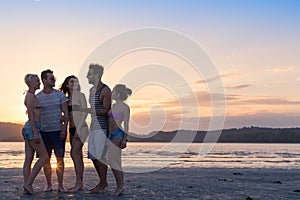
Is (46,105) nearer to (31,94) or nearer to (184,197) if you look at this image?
(31,94)

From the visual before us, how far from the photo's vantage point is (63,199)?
7.88 m

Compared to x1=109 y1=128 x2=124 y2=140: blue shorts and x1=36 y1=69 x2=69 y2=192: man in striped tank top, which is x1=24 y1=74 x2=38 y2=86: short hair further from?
x1=109 y1=128 x2=124 y2=140: blue shorts

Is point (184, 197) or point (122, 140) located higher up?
point (122, 140)

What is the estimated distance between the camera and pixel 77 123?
8.67 meters

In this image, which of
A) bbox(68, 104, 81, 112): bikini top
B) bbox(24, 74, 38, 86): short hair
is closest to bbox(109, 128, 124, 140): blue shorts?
bbox(68, 104, 81, 112): bikini top

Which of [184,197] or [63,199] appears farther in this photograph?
[184,197]

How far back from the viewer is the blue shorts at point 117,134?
8.46m

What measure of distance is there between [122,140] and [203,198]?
190cm

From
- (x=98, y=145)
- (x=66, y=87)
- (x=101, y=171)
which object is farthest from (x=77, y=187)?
(x=66, y=87)

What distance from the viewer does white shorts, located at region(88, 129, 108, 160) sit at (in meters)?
8.45

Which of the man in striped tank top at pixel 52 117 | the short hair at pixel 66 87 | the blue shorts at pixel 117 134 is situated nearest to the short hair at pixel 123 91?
the blue shorts at pixel 117 134

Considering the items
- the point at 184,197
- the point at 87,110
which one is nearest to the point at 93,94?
the point at 87,110

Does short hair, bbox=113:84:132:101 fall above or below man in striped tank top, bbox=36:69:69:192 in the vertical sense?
above

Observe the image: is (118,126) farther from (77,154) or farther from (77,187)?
(77,187)
